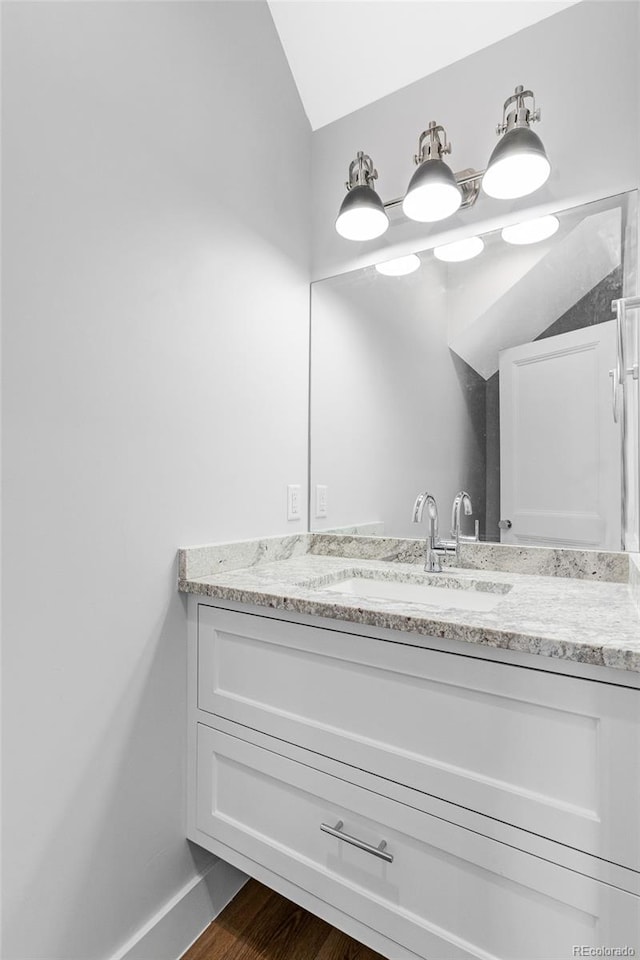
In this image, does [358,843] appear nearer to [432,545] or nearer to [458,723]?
[458,723]

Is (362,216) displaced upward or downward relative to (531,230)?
upward

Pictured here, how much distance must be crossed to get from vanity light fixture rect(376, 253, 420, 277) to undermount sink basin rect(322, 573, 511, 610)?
100 centimetres

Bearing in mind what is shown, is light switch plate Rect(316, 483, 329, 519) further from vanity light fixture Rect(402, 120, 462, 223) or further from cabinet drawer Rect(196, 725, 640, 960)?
vanity light fixture Rect(402, 120, 462, 223)

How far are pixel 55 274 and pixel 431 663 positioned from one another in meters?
1.04

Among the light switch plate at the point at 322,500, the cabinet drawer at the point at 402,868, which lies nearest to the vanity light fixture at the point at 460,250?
the light switch plate at the point at 322,500

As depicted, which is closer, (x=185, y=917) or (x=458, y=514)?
(x=185, y=917)

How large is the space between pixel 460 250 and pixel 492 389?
A: 17.5 inches

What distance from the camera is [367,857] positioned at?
Result: 96cm

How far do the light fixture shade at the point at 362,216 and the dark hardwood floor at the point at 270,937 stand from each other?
1.98m

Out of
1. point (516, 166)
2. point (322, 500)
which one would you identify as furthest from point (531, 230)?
point (322, 500)

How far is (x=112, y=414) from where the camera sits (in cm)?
107

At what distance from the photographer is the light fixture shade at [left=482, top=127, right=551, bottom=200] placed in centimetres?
121

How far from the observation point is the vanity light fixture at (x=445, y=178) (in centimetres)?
124

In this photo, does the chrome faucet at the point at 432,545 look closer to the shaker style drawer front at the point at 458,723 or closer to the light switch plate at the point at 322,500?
the light switch plate at the point at 322,500
